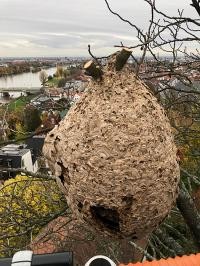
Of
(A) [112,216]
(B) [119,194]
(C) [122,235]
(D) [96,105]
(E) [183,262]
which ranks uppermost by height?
(D) [96,105]

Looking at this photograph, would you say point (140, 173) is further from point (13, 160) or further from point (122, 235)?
point (13, 160)

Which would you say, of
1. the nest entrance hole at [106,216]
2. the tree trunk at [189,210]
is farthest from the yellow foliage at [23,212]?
the nest entrance hole at [106,216]

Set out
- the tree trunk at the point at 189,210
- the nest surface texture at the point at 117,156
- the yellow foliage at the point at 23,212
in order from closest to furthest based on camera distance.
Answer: the nest surface texture at the point at 117,156 < the tree trunk at the point at 189,210 < the yellow foliage at the point at 23,212

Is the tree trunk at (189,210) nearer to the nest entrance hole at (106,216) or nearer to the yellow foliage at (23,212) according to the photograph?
the yellow foliage at (23,212)

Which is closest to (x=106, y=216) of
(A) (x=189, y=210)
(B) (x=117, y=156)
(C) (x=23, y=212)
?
(B) (x=117, y=156)

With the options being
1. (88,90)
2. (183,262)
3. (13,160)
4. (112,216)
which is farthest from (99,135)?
(13,160)

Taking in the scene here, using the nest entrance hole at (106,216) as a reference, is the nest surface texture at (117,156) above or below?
above
